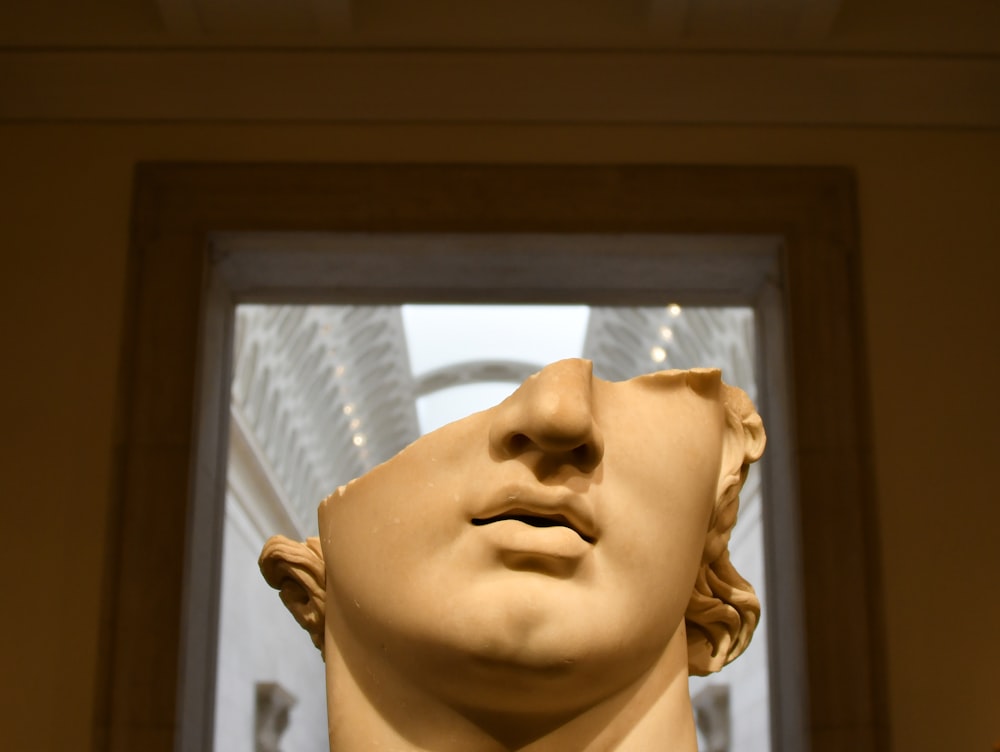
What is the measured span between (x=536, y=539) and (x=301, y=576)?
57cm

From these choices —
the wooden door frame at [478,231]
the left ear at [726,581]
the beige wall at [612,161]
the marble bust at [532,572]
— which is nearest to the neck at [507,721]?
the marble bust at [532,572]

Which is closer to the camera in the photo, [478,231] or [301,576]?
[301,576]

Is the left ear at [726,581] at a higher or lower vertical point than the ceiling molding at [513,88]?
lower

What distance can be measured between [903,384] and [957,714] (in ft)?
4.81

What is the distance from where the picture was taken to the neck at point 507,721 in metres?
2.41

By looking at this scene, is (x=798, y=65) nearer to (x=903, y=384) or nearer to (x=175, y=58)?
(x=903, y=384)

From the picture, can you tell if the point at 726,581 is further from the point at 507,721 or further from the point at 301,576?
the point at 301,576

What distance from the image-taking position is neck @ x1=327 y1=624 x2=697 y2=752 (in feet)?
7.91

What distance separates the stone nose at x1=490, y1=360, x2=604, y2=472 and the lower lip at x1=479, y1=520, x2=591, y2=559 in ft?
0.41

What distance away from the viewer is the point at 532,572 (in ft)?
7.63

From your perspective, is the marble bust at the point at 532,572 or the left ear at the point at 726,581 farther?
the left ear at the point at 726,581

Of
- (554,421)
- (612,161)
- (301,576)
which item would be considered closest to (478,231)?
(612,161)

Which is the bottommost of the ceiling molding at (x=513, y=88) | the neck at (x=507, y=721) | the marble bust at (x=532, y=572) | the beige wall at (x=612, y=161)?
the neck at (x=507, y=721)

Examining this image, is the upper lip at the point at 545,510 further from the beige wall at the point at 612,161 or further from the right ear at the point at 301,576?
the beige wall at the point at 612,161
